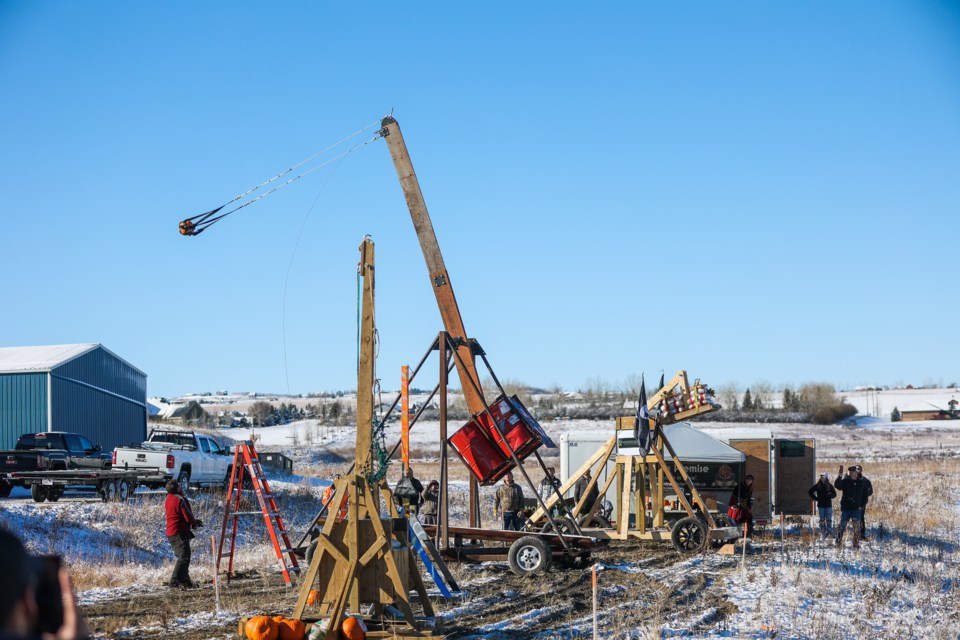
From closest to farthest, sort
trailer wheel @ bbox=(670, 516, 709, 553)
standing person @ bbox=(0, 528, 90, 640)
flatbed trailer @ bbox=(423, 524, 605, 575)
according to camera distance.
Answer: standing person @ bbox=(0, 528, 90, 640) → flatbed trailer @ bbox=(423, 524, 605, 575) → trailer wheel @ bbox=(670, 516, 709, 553)

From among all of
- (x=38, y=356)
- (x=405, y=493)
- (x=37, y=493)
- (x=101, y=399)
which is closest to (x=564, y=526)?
(x=405, y=493)

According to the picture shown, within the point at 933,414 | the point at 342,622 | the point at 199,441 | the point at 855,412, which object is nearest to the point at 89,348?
the point at 199,441

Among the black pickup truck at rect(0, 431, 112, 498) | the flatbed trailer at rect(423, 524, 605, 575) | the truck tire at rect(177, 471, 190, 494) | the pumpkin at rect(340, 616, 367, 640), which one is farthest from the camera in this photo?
the truck tire at rect(177, 471, 190, 494)

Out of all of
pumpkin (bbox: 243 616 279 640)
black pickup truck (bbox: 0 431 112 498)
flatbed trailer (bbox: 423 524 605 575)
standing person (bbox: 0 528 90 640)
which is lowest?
flatbed trailer (bbox: 423 524 605 575)

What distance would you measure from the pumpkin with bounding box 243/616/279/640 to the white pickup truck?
18.5 m

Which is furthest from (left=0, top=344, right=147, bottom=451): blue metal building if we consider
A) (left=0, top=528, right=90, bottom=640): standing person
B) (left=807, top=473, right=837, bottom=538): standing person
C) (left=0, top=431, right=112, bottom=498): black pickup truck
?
(left=0, top=528, right=90, bottom=640): standing person

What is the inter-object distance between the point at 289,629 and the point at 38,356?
3403 centimetres

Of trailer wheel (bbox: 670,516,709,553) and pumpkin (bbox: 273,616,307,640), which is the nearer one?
pumpkin (bbox: 273,616,307,640)

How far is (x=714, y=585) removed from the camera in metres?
15.4

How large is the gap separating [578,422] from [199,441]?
183ft

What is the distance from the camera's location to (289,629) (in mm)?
9898

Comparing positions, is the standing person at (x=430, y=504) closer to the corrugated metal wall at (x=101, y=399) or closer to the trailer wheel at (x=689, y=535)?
the trailer wheel at (x=689, y=535)

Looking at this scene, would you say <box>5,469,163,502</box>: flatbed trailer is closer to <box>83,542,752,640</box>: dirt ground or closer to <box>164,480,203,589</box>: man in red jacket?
<box>83,542,752,640</box>: dirt ground

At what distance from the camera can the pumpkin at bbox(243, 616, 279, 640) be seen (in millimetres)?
9727
